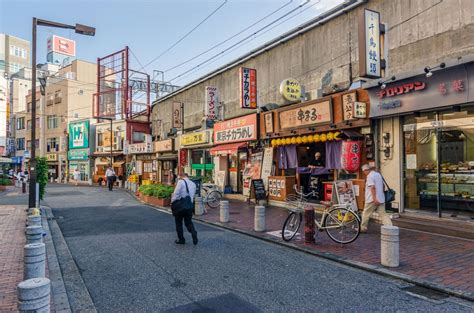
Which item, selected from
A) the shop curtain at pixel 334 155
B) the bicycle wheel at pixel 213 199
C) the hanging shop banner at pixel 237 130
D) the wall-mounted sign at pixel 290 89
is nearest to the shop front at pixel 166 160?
the hanging shop banner at pixel 237 130

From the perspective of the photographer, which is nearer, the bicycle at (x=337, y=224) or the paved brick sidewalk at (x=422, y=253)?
→ the paved brick sidewalk at (x=422, y=253)

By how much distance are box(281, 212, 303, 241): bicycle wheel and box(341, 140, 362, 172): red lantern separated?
3.29 meters

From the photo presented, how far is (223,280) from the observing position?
5527mm

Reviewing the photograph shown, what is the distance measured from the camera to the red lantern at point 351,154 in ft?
36.0

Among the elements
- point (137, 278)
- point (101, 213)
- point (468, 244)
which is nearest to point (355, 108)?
point (468, 244)

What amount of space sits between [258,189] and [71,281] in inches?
397

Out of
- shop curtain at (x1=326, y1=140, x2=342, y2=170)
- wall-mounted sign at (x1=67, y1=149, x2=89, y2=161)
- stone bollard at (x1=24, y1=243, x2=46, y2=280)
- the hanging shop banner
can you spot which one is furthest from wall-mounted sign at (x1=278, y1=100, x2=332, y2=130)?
wall-mounted sign at (x1=67, y1=149, x2=89, y2=161)


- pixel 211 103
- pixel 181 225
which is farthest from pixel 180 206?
pixel 211 103

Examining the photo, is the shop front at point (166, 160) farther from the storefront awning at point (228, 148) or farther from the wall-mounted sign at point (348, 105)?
the wall-mounted sign at point (348, 105)

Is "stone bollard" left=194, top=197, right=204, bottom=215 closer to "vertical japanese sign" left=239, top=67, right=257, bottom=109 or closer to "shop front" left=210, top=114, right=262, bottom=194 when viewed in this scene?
"shop front" left=210, top=114, right=262, bottom=194

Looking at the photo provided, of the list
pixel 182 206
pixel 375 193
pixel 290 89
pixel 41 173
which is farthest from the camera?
pixel 41 173

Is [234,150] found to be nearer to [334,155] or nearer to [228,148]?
[228,148]

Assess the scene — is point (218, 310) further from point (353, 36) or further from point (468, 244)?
point (353, 36)

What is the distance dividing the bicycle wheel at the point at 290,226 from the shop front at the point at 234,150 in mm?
7374
